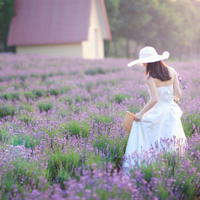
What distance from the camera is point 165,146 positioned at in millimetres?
3164

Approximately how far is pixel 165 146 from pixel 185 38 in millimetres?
40886

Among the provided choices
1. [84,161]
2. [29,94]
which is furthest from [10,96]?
[84,161]

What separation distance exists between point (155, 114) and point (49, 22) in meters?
20.1

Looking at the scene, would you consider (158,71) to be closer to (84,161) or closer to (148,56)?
(148,56)

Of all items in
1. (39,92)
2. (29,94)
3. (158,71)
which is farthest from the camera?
(39,92)

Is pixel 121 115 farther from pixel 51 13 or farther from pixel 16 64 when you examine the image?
pixel 51 13

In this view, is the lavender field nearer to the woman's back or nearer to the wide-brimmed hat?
the woman's back

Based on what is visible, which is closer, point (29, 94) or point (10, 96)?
point (10, 96)

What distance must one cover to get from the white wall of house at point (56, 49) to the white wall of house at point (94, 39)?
0.66 metres

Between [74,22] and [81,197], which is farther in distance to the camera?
[74,22]

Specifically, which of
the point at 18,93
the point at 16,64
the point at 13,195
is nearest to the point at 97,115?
the point at 13,195

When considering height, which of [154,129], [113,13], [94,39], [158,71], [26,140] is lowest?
[26,140]

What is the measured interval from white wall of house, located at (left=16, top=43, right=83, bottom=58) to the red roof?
0.99m

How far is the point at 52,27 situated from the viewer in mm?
21422
